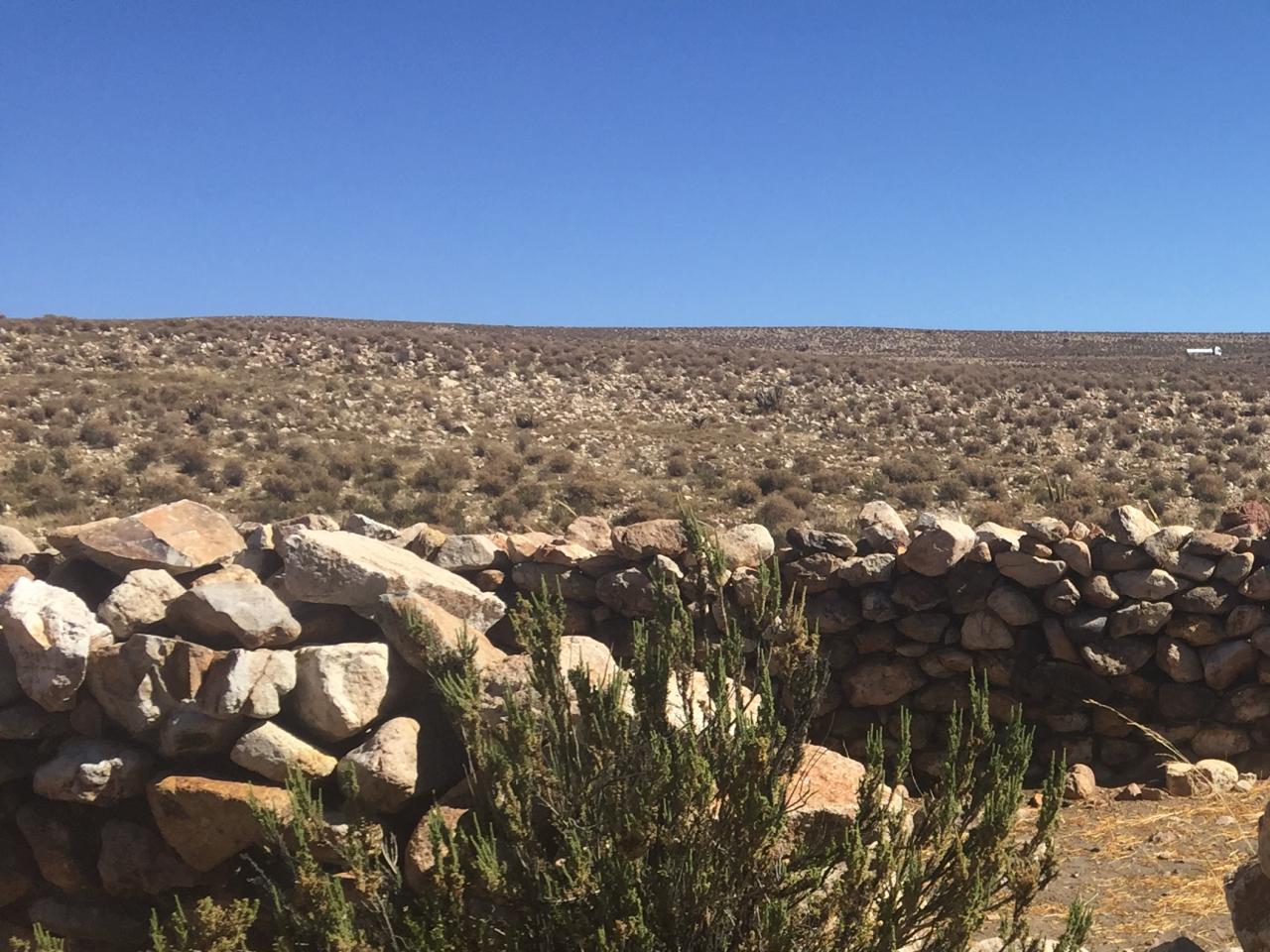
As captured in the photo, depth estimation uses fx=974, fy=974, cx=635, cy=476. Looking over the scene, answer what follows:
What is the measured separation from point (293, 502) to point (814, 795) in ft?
36.7

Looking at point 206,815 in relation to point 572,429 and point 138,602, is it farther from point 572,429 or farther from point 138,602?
point 572,429

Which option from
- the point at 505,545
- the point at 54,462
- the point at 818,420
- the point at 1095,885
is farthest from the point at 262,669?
the point at 818,420

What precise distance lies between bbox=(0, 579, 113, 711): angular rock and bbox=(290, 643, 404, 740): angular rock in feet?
2.86

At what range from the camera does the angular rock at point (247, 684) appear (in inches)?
152

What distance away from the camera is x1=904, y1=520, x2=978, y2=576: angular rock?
5.75m

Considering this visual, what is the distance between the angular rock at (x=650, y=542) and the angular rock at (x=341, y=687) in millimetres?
1782

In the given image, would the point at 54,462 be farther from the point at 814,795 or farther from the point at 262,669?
the point at 814,795

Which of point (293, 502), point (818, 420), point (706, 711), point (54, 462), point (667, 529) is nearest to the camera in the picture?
point (706, 711)

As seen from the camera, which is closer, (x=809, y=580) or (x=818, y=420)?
(x=809, y=580)

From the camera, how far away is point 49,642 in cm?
402

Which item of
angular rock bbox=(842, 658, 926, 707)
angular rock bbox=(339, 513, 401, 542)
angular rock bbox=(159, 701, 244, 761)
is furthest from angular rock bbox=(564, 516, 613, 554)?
angular rock bbox=(159, 701, 244, 761)

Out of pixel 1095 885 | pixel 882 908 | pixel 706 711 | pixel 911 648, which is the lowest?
pixel 1095 885

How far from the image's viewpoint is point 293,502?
13.5 m

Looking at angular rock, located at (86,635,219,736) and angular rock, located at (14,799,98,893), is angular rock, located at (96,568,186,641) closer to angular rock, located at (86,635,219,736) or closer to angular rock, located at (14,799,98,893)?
angular rock, located at (86,635,219,736)
